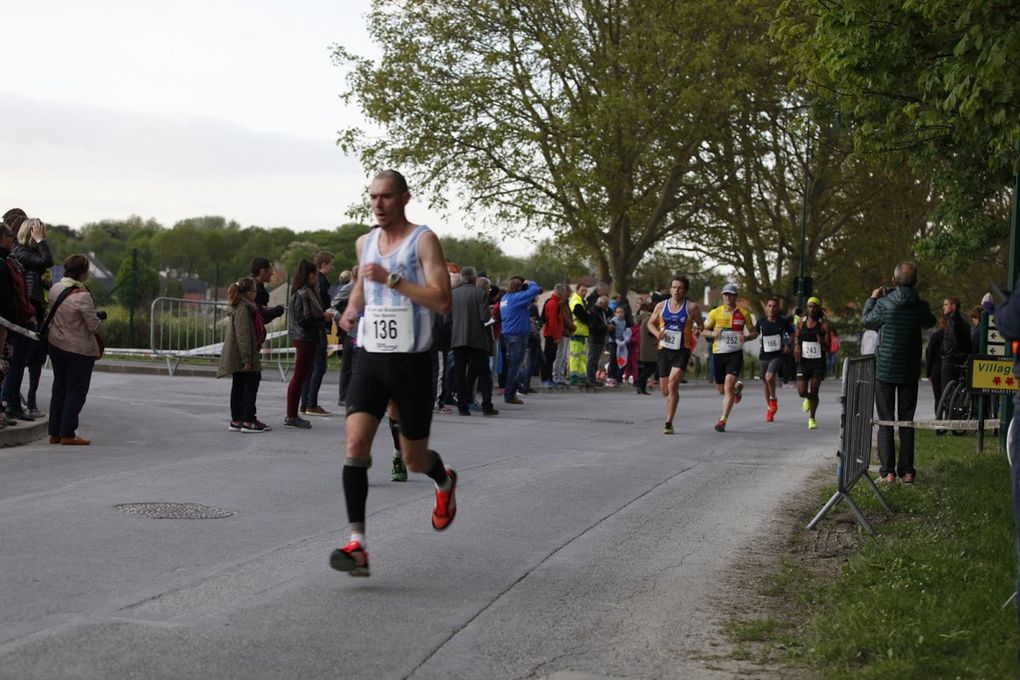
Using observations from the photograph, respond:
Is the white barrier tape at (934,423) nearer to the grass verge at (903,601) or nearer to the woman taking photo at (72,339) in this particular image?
the grass verge at (903,601)

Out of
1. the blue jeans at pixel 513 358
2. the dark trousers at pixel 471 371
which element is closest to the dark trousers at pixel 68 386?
the dark trousers at pixel 471 371

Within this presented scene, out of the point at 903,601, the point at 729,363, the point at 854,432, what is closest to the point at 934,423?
the point at 854,432

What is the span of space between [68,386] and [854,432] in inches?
277

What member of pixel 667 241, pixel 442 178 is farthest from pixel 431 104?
pixel 667 241

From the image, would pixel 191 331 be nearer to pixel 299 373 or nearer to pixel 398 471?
pixel 299 373

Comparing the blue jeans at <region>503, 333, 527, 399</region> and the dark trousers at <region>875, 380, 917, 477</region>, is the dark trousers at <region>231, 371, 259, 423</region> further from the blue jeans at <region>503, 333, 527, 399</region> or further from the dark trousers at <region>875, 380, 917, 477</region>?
the blue jeans at <region>503, 333, 527, 399</region>

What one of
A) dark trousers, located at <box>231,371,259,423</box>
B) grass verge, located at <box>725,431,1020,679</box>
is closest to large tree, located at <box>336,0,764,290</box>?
dark trousers, located at <box>231,371,259,423</box>

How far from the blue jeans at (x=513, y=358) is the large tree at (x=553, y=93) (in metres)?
13.9

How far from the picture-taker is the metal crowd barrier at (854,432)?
952cm

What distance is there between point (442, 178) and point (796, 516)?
29.1 metres

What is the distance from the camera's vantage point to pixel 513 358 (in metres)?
22.4

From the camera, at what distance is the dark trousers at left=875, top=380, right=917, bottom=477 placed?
1260 cm

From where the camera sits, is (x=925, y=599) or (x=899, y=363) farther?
(x=899, y=363)

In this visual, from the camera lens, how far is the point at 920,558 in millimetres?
8078
